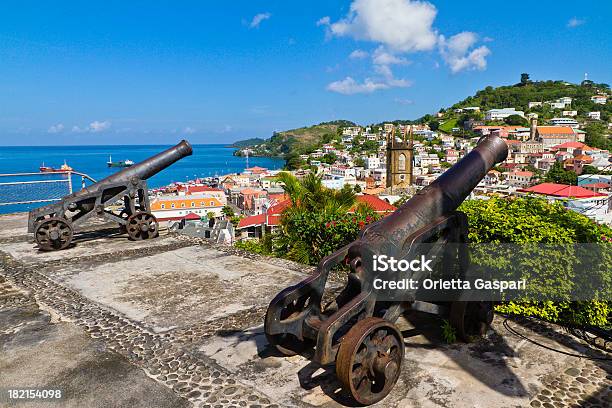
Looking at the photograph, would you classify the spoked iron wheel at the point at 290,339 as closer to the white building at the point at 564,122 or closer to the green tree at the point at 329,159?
the green tree at the point at 329,159

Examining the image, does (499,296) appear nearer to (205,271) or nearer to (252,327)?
(252,327)

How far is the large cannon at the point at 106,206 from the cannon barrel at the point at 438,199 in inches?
276

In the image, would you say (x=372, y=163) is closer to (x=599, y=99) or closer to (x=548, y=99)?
(x=548, y=99)

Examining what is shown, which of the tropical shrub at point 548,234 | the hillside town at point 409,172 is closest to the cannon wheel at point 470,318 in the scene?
the tropical shrub at point 548,234

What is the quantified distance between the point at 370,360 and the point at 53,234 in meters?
7.73

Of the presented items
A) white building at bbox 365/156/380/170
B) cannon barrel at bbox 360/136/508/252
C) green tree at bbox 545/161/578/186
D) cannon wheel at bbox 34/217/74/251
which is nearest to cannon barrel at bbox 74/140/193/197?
cannon wheel at bbox 34/217/74/251

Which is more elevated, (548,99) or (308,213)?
(548,99)

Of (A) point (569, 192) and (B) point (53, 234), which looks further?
(A) point (569, 192)

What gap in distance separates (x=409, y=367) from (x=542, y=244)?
2210 millimetres

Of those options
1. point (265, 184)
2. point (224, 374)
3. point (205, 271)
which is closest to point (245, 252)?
point (205, 271)

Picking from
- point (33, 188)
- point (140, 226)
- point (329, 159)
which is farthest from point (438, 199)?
point (329, 159)

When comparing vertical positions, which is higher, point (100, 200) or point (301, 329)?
point (100, 200)

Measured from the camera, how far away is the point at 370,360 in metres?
3.36

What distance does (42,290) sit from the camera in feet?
21.3
